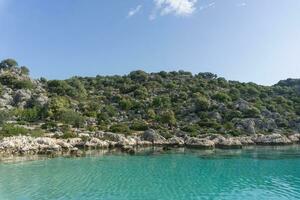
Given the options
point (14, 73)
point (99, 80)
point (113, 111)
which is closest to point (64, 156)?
point (113, 111)

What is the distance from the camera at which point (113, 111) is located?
244 ft

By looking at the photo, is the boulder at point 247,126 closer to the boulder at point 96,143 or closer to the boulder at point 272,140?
the boulder at point 272,140

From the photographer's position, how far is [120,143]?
52.5 metres

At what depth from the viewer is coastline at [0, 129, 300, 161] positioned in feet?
142

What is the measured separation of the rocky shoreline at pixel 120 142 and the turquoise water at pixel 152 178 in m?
6.05

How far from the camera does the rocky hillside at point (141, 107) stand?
62.8 metres

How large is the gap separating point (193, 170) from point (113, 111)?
42636 millimetres

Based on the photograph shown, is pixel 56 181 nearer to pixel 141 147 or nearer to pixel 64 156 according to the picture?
pixel 64 156

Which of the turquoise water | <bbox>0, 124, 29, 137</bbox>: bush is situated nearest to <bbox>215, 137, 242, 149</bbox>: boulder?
the turquoise water

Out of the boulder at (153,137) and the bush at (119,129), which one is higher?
the bush at (119,129)

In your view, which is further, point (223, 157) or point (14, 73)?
point (14, 73)

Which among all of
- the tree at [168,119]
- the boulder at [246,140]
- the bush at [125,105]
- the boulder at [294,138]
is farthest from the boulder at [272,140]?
the bush at [125,105]

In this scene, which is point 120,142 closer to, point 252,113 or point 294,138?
point 294,138

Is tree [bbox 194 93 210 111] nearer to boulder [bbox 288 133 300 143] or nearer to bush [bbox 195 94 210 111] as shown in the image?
bush [bbox 195 94 210 111]
